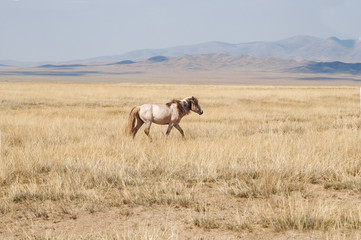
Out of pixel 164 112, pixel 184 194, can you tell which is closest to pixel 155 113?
pixel 164 112

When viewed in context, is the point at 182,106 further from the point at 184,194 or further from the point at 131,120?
the point at 184,194

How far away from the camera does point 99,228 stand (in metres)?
4.64

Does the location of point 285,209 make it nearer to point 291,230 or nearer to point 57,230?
point 291,230

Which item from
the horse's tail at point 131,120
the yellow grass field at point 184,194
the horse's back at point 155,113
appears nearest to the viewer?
the yellow grass field at point 184,194

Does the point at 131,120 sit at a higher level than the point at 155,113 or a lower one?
lower

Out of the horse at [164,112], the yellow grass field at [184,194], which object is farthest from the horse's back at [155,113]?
the yellow grass field at [184,194]

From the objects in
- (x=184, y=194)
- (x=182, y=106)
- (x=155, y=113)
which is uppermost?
(x=182, y=106)

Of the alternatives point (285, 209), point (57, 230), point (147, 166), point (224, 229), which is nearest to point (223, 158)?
point (147, 166)

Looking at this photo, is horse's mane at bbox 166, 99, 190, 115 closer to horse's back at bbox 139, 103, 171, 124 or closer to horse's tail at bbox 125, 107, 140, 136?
horse's back at bbox 139, 103, 171, 124

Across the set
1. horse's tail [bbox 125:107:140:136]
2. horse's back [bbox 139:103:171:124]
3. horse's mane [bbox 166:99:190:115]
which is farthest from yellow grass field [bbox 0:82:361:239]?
horse's mane [bbox 166:99:190:115]

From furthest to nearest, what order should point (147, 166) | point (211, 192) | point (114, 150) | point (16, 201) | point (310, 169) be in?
1. point (114, 150)
2. point (147, 166)
3. point (310, 169)
4. point (211, 192)
5. point (16, 201)

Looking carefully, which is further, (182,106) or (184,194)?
→ (182,106)

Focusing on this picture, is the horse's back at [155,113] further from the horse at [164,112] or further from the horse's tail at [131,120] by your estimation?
the horse's tail at [131,120]

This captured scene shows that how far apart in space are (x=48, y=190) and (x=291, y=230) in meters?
3.22
